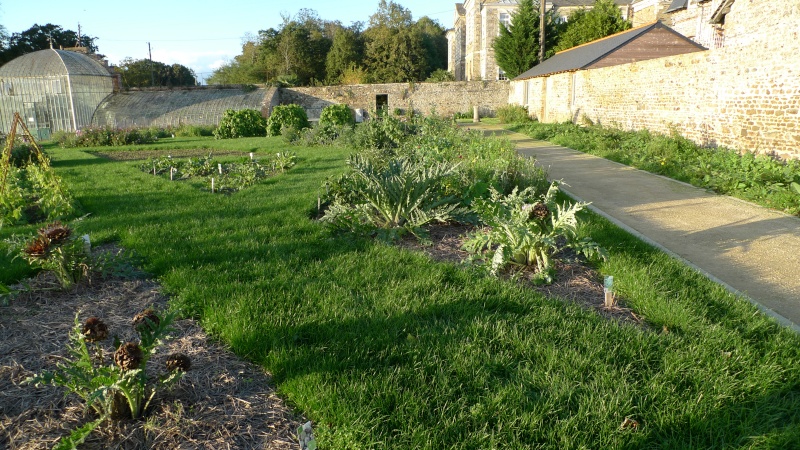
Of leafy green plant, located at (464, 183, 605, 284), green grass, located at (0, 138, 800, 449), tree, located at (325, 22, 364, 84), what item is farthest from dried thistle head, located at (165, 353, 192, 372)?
tree, located at (325, 22, 364, 84)

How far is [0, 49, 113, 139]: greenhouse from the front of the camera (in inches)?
871

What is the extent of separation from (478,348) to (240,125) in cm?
1976

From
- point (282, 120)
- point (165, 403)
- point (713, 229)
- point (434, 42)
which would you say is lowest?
point (165, 403)

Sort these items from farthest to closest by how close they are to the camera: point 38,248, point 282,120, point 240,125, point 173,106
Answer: point 173,106 → point 240,125 → point 282,120 → point 38,248

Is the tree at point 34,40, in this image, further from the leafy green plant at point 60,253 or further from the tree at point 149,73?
the leafy green plant at point 60,253

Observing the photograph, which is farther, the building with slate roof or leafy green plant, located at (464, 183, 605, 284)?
the building with slate roof

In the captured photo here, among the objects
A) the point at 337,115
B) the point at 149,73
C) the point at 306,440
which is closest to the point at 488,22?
the point at 337,115

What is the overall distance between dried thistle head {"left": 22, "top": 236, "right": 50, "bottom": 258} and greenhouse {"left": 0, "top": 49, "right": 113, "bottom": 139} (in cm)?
2272

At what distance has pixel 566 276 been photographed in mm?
4215

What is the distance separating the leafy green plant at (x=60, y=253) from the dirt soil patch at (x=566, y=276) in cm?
269

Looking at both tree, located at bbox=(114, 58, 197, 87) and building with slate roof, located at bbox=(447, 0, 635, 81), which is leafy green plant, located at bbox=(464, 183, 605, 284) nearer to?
building with slate roof, located at bbox=(447, 0, 635, 81)

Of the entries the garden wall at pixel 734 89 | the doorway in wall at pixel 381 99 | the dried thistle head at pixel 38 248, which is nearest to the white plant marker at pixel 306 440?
the dried thistle head at pixel 38 248

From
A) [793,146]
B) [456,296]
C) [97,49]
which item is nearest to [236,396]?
[456,296]

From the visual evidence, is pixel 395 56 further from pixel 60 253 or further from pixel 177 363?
pixel 177 363
